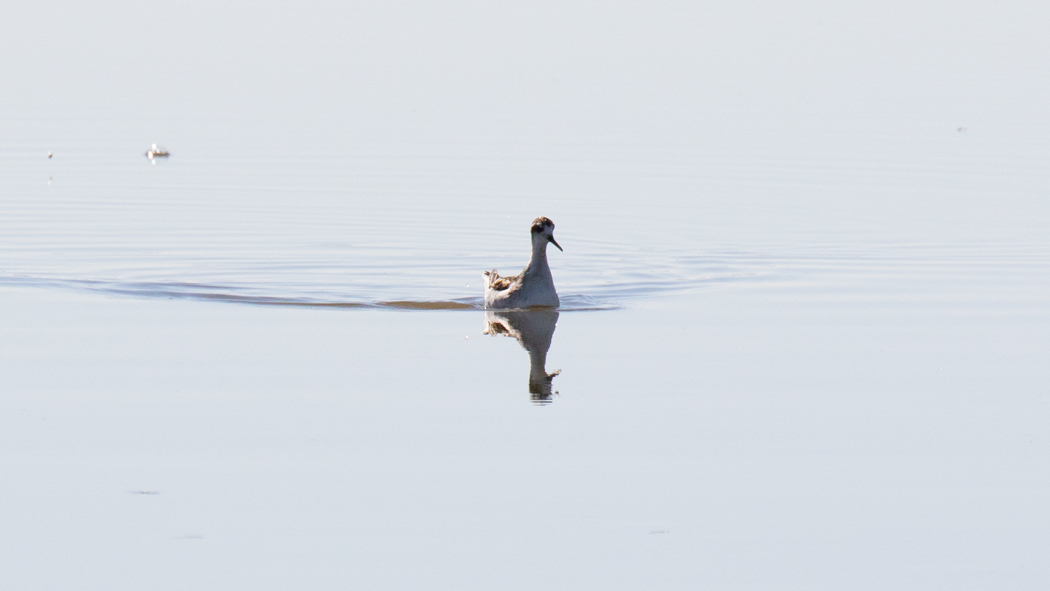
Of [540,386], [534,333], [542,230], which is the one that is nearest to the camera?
[540,386]

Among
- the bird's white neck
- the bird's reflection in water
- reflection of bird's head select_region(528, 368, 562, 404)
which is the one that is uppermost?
the bird's white neck

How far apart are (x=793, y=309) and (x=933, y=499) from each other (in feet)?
26.0

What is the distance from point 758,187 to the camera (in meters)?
28.3

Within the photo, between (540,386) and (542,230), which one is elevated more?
(542,230)

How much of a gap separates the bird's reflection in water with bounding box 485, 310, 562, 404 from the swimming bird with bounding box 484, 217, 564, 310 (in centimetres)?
15

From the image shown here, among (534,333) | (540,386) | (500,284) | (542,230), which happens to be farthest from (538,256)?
(540,386)

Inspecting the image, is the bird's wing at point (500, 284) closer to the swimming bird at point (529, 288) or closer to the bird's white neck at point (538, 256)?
the swimming bird at point (529, 288)

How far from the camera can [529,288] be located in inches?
739

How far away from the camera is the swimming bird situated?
61.6 feet

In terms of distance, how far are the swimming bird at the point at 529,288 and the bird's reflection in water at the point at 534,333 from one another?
0.15 m

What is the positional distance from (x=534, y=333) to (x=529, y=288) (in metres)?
1.68

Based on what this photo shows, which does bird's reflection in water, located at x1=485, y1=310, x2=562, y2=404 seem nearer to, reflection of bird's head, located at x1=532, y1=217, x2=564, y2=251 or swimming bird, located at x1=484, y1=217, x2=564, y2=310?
swimming bird, located at x1=484, y1=217, x2=564, y2=310

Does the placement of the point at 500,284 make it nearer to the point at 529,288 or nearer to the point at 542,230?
the point at 529,288

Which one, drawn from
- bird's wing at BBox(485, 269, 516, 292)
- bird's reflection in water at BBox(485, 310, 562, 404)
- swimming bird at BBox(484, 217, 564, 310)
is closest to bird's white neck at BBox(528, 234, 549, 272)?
swimming bird at BBox(484, 217, 564, 310)
